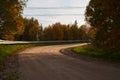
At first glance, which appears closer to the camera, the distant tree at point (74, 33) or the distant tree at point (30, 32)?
the distant tree at point (30, 32)

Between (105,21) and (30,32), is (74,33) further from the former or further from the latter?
(105,21)

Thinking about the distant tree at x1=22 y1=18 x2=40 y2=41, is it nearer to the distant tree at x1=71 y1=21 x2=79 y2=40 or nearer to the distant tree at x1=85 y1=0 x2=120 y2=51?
the distant tree at x1=71 y1=21 x2=79 y2=40

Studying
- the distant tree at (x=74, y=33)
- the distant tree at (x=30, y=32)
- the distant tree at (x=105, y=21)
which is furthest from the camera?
the distant tree at (x=74, y=33)

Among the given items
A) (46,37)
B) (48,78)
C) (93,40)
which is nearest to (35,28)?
(46,37)

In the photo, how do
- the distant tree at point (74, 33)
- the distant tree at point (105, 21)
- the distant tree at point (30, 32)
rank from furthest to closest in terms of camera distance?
the distant tree at point (74, 33) → the distant tree at point (30, 32) → the distant tree at point (105, 21)

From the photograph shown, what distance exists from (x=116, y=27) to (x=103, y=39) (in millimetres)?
3422

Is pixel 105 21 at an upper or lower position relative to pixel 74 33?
upper

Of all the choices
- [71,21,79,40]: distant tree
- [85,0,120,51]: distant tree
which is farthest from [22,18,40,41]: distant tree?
[85,0,120,51]: distant tree

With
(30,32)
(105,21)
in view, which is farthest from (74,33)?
(105,21)

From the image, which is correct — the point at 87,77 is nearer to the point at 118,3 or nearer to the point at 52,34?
the point at 118,3

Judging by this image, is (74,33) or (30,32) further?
(74,33)

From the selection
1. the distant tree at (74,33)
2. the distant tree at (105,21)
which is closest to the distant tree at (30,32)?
the distant tree at (74,33)

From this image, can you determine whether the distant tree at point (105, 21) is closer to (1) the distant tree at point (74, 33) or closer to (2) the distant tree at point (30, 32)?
(2) the distant tree at point (30, 32)

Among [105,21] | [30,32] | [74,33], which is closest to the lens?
[105,21]
